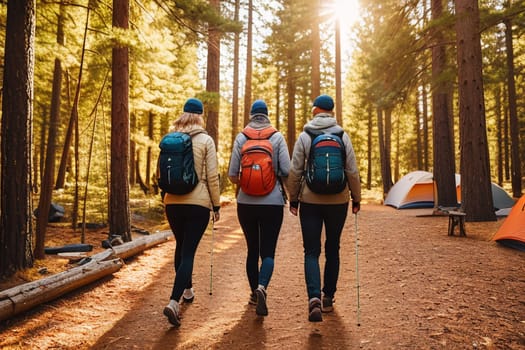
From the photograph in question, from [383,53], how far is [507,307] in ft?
34.7

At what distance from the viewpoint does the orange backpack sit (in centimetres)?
411

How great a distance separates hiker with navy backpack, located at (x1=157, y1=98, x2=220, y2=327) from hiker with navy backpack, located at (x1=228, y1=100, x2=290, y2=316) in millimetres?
321

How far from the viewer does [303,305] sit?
16.1 ft

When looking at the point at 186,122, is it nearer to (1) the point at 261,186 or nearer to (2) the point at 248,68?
(1) the point at 261,186

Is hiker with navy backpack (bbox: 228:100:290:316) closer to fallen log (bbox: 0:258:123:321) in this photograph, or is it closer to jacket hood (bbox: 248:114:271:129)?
jacket hood (bbox: 248:114:271:129)

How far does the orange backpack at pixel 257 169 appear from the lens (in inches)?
162

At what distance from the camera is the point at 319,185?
398 cm

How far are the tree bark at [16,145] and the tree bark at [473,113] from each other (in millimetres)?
9689

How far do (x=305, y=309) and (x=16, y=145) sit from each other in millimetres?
4787

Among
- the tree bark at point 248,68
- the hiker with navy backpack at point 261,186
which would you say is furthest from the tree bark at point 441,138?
the tree bark at point 248,68

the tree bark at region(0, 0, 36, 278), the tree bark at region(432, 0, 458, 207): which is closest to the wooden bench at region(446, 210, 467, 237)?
the tree bark at region(432, 0, 458, 207)

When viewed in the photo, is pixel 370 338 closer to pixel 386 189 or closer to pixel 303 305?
pixel 303 305

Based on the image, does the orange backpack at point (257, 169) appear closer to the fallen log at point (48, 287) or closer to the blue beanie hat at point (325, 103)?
the blue beanie hat at point (325, 103)

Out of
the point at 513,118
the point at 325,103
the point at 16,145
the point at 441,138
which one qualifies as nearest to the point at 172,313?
the point at 325,103
